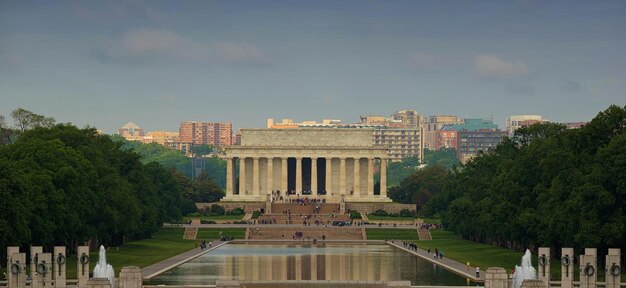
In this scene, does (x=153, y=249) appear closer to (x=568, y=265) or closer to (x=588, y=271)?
(x=568, y=265)

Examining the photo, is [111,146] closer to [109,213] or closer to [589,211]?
[109,213]

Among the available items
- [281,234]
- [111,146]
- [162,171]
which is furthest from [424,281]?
[162,171]

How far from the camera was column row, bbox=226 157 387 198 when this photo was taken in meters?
192

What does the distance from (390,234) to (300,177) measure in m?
48.3

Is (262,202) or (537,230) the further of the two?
(262,202)

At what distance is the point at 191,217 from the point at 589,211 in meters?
88.6

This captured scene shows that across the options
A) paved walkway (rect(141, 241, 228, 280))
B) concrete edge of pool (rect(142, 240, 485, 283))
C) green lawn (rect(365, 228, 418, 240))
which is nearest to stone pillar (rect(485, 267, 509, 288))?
concrete edge of pool (rect(142, 240, 485, 283))

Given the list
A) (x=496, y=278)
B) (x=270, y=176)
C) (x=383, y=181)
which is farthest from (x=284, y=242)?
(x=496, y=278)

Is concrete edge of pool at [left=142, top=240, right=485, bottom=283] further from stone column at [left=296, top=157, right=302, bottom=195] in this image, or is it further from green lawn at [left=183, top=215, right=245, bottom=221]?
stone column at [left=296, top=157, right=302, bottom=195]

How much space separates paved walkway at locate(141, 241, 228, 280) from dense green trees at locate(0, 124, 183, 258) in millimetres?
5658

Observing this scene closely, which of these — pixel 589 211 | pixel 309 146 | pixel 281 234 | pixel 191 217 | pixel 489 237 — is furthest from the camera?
pixel 309 146

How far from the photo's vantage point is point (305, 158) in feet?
646

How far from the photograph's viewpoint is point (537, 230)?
3949 inches

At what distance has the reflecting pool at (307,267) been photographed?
85.0 m
